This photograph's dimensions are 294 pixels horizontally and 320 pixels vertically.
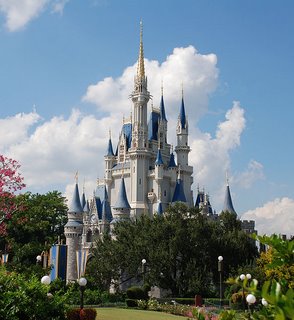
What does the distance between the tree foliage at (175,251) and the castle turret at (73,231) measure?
Answer: 17.3 metres

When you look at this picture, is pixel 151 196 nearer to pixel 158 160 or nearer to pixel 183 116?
pixel 158 160

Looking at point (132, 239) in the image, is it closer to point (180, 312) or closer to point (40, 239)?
point (180, 312)

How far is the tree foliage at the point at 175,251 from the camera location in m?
41.9

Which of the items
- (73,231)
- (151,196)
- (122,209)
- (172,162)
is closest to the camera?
(122,209)

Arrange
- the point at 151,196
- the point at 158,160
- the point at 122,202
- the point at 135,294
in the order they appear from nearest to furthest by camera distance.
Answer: the point at 135,294 → the point at 122,202 → the point at 151,196 → the point at 158,160

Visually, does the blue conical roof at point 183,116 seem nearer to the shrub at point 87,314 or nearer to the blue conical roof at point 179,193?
the blue conical roof at point 179,193

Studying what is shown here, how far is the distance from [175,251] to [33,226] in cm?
1157

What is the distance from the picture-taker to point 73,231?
65.1 metres

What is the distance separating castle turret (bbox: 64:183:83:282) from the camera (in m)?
62.6

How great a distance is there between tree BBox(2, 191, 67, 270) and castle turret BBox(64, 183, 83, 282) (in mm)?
1905

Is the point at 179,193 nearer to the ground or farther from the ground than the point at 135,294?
farther from the ground

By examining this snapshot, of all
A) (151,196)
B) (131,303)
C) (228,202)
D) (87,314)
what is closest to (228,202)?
(228,202)

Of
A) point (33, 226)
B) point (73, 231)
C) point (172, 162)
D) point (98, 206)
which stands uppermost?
point (172, 162)

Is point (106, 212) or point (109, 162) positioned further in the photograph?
point (109, 162)
